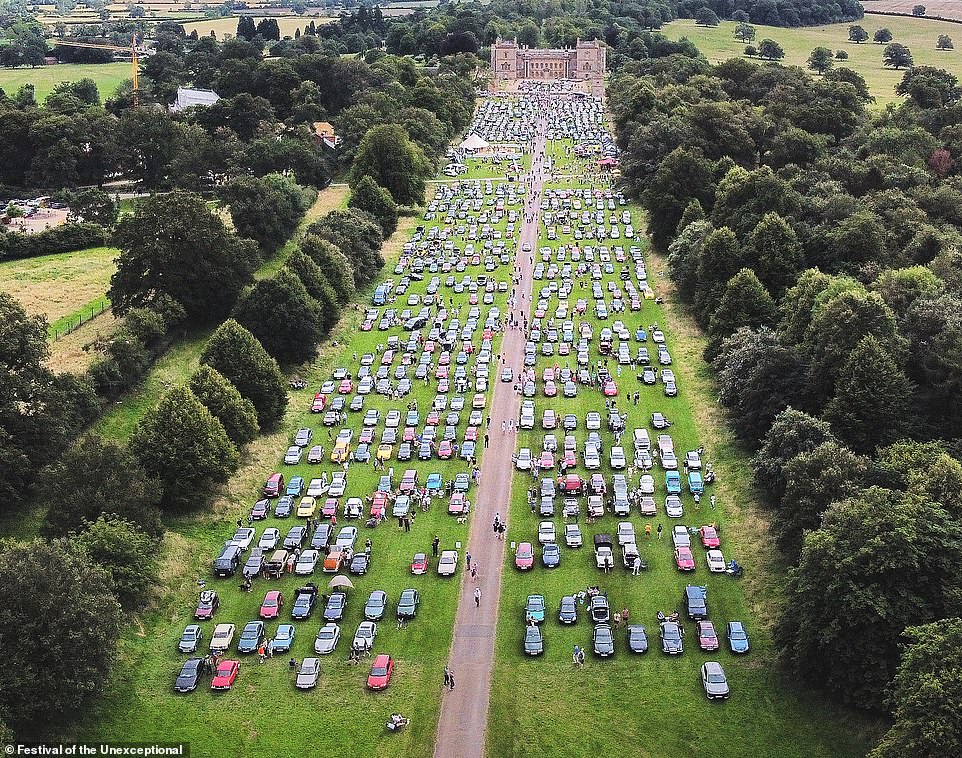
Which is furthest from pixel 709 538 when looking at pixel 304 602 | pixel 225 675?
pixel 225 675

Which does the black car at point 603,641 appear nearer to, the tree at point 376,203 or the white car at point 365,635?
the white car at point 365,635

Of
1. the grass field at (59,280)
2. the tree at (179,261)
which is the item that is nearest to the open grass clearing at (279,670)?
the tree at (179,261)

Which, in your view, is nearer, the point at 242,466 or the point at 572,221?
the point at 242,466

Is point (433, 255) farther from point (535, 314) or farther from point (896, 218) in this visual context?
point (896, 218)

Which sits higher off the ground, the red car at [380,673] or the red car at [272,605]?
the red car at [380,673]

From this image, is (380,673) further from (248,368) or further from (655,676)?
(248,368)

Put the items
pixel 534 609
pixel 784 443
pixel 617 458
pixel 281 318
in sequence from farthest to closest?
pixel 281 318 < pixel 617 458 < pixel 784 443 < pixel 534 609

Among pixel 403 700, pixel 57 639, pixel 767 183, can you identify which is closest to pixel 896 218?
pixel 767 183
